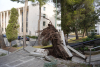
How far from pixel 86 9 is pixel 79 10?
171 cm

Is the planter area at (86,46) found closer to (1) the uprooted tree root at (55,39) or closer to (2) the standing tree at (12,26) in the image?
(1) the uprooted tree root at (55,39)

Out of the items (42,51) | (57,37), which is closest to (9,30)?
(42,51)

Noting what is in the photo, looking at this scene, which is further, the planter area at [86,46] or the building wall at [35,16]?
the building wall at [35,16]

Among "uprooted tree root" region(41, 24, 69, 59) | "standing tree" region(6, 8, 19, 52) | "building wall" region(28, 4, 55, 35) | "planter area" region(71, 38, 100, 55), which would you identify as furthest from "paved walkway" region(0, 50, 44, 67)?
"building wall" region(28, 4, 55, 35)

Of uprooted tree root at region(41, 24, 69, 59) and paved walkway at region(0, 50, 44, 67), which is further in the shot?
uprooted tree root at region(41, 24, 69, 59)

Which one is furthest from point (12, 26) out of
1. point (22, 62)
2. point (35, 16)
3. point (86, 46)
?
point (35, 16)

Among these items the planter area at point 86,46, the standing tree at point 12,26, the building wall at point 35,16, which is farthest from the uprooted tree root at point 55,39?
the building wall at point 35,16

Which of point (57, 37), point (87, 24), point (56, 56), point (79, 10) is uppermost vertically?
point (79, 10)

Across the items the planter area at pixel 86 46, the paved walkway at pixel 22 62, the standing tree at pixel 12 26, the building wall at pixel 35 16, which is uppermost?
the building wall at pixel 35 16

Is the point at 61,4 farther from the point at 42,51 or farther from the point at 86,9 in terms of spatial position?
the point at 42,51

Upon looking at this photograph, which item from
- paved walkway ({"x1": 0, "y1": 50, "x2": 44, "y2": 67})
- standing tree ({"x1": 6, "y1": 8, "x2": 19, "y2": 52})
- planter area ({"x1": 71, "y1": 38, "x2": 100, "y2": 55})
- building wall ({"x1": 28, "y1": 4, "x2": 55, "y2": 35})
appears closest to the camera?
paved walkway ({"x1": 0, "y1": 50, "x2": 44, "y2": 67})

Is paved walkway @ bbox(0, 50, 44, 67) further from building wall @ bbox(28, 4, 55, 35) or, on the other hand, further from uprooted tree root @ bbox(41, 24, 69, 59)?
building wall @ bbox(28, 4, 55, 35)

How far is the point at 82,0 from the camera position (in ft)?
49.8

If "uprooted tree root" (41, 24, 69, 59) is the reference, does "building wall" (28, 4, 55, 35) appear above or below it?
above
